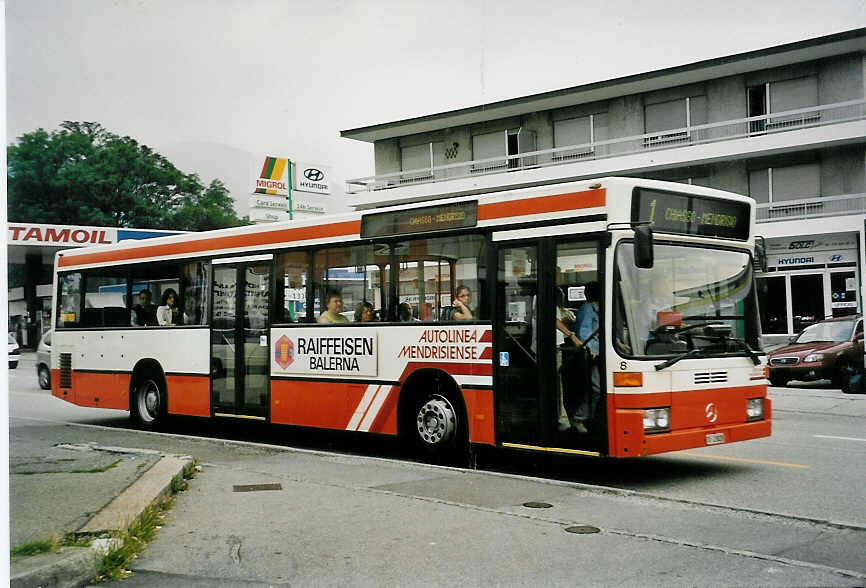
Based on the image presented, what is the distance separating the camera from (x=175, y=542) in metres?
6.73

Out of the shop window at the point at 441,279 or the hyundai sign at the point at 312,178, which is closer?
the shop window at the point at 441,279

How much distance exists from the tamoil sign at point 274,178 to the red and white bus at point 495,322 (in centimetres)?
1793

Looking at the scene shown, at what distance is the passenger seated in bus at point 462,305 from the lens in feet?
33.6

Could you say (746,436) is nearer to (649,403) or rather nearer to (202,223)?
(649,403)

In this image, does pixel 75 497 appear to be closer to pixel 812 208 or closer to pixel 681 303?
pixel 681 303

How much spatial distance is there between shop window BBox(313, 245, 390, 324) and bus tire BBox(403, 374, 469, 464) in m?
1.14

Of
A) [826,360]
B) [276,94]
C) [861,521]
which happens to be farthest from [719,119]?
[861,521]

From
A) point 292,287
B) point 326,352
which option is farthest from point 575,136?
point 326,352

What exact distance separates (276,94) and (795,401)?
38.5 feet

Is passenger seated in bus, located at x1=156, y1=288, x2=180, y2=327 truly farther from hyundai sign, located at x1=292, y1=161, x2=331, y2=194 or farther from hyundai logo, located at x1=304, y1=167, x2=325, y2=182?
hyundai logo, located at x1=304, y1=167, x2=325, y2=182

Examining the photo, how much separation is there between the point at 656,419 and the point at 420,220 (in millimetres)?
3709

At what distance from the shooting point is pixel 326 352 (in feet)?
38.8

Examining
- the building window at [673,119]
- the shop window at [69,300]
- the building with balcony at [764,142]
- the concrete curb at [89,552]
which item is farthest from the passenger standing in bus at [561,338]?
the building window at [673,119]

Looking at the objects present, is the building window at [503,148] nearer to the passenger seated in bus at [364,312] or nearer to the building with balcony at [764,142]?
the building with balcony at [764,142]
